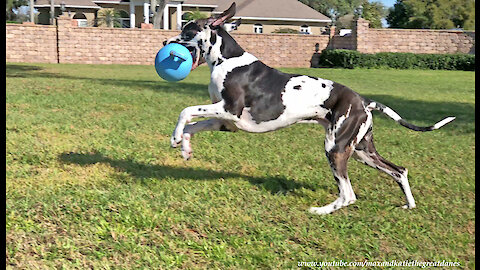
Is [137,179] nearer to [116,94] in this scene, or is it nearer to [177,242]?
[177,242]

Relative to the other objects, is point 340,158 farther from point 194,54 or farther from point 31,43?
point 31,43

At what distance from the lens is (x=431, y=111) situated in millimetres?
13062

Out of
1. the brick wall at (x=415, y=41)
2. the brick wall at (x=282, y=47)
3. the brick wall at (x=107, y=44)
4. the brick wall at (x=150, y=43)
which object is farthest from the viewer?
the brick wall at (x=415, y=41)

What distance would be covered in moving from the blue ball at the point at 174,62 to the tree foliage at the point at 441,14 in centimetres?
5626

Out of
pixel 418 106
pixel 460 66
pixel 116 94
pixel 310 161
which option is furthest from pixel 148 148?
pixel 460 66

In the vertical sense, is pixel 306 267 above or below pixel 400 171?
below

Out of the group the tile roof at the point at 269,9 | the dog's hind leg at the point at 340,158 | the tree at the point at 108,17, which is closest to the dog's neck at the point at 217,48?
the dog's hind leg at the point at 340,158

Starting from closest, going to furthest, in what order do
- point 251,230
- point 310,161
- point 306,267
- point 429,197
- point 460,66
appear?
point 306,267, point 251,230, point 429,197, point 310,161, point 460,66

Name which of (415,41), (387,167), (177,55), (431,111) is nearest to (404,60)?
(415,41)

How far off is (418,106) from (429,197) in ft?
28.5

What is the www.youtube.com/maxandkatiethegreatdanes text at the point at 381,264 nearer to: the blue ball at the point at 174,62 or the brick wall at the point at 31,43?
the blue ball at the point at 174,62

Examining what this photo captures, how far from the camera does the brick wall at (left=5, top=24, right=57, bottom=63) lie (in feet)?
104

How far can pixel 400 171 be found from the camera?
532 cm

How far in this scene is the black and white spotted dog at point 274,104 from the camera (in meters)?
5.00
